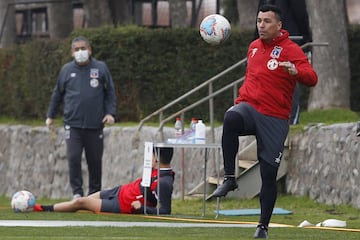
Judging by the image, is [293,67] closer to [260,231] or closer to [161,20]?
[260,231]

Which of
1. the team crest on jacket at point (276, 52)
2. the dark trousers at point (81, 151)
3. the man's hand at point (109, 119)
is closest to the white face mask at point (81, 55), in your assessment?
the man's hand at point (109, 119)

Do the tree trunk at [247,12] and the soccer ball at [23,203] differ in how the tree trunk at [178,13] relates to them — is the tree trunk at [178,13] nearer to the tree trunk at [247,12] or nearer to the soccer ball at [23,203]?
the tree trunk at [247,12]

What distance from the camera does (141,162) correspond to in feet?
71.3

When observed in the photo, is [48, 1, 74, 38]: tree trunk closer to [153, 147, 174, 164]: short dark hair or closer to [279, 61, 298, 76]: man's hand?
[153, 147, 174, 164]: short dark hair

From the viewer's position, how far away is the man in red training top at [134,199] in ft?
51.2

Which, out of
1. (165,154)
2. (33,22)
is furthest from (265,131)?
(33,22)

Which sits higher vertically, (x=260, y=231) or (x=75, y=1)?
(x=75, y=1)

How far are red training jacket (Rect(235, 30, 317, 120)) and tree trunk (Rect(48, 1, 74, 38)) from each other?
15849mm

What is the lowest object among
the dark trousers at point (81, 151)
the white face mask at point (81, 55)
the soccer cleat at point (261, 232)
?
the soccer cleat at point (261, 232)

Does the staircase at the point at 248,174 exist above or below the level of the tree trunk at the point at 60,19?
below

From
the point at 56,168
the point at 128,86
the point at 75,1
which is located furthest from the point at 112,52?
the point at 75,1

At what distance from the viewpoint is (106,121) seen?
18344 mm

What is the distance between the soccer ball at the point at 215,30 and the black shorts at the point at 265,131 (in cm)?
137

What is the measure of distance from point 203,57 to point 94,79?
4493mm
